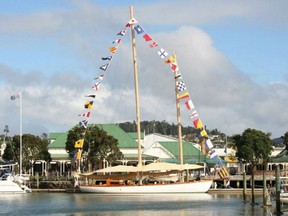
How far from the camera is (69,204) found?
9444 cm

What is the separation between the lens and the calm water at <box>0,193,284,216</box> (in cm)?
8038

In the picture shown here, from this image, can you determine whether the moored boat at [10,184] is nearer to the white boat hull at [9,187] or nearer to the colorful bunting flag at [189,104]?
the white boat hull at [9,187]

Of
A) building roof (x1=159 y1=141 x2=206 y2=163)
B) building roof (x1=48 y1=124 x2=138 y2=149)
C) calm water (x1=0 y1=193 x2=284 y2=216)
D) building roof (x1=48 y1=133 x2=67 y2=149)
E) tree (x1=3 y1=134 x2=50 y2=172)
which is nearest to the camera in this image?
calm water (x1=0 y1=193 x2=284 y2=216)

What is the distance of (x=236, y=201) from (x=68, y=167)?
237 ft

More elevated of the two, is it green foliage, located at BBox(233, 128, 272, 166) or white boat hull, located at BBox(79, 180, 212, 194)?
green foliage, located at BBox(233, 128, 272, 166)

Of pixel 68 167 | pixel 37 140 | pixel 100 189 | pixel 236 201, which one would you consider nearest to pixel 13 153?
pixel 37 140

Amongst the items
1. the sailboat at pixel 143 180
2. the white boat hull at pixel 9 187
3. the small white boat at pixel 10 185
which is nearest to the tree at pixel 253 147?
the sailboat at pixel 143 180

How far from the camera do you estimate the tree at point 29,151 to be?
484 feet

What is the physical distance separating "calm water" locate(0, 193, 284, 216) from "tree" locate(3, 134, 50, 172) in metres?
35.3

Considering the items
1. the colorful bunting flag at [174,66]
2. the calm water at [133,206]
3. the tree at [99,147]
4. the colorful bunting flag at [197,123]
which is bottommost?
the calm water at [133,206]

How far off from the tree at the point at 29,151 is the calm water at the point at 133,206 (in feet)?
116

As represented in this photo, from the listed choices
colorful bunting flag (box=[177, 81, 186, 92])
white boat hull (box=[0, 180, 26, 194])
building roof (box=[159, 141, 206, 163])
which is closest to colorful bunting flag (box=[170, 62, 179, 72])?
colorful bunting flag (box=[177, 81, 186, 92])

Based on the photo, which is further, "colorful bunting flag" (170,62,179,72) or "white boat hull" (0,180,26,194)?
"white boat hull" (0,180,26,194)

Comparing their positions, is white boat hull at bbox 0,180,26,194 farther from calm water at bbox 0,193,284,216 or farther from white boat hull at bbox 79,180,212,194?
white boat hull at bbox 79,180,212,194
